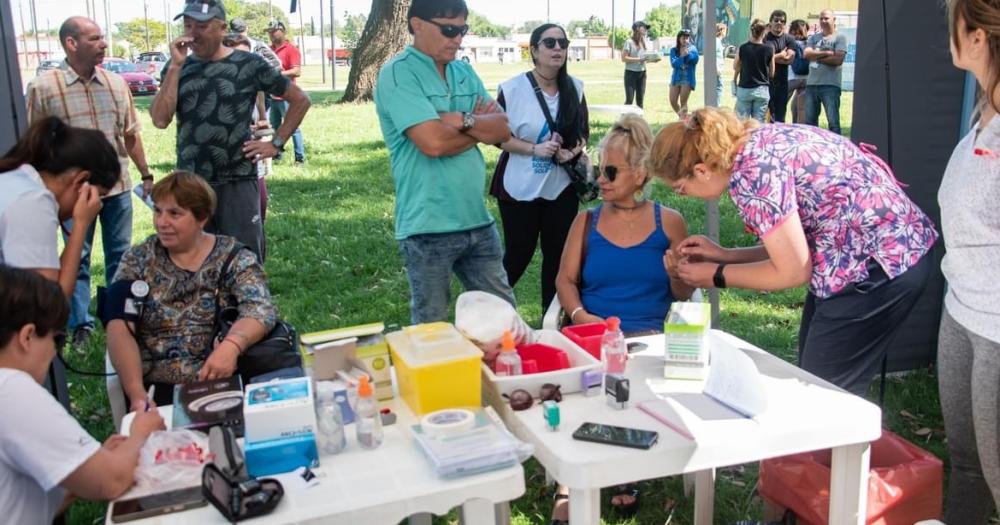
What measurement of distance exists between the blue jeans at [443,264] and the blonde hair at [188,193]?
696 mm

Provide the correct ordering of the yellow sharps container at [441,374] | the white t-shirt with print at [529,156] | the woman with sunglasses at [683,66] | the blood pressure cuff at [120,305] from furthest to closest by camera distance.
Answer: the woman with sunglasses at [683,66] → the white t-shirt with print at [529,156] → the blood pressure cuff at [120,305] → the yellow sharps container at [441,374]

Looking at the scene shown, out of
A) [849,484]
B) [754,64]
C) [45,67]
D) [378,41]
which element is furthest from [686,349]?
[378,41]

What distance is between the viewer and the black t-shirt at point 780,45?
10078mm

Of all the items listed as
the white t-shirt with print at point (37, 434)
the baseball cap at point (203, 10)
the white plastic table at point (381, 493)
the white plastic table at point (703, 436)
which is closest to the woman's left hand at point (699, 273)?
the white plastic table at point (703, 436)

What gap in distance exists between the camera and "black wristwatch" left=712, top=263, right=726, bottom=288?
240 centimetres

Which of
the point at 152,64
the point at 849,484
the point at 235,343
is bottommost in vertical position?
the point at 849,484

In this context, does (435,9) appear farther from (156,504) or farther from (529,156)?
(156,504)

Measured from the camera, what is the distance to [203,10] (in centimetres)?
369

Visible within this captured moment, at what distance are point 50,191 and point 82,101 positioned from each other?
2.56 meters

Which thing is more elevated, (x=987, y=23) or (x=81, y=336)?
(x=987, y=23)

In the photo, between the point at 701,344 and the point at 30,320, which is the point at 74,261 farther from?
the point at 701,344

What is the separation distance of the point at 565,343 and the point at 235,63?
2377 millimetres

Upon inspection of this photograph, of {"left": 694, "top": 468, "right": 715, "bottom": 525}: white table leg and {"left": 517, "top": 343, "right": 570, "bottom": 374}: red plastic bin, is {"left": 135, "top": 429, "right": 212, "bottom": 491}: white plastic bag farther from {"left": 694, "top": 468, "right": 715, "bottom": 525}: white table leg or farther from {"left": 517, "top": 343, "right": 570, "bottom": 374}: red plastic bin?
{"left": 694, "top": 468, "right": 715, "bottom": 525}: white table leg

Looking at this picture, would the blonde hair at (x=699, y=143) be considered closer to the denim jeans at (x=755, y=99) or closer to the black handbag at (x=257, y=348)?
the black handbag at (x=257, y=348)
